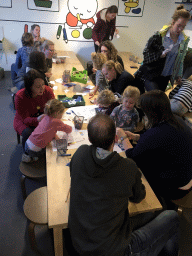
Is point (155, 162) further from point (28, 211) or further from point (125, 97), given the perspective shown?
point (28, 211)

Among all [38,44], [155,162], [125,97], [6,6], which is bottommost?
[155,162]

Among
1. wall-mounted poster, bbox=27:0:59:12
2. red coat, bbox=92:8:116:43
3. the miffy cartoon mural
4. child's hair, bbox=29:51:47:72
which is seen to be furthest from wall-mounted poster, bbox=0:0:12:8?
child's hair, bbox=29:51:47:72

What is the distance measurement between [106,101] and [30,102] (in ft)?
3.00

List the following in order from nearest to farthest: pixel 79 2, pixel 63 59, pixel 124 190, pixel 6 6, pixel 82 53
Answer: pixel 124 190, pixel 63 59, pixel 6 6, pixel 79 2, pixel 82 53

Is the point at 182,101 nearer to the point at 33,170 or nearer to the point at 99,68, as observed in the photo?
the point at 99,68

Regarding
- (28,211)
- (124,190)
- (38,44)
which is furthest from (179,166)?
(38,44)

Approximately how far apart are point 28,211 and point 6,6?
15.5ft

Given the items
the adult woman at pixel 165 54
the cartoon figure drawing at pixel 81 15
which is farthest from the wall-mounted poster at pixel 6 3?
the adult woman at pixel 165 54

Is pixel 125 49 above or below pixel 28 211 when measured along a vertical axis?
above

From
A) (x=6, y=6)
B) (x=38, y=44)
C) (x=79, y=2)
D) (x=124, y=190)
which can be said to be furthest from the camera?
(x=79, y=2)

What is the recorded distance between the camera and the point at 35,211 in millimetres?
1712

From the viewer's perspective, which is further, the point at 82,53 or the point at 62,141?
the point at 82,53

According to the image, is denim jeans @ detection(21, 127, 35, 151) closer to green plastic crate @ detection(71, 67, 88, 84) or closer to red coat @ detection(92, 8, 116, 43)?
green plastic crate @ detection(71, 67, 88, 84)

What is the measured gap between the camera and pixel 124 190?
1236mm
